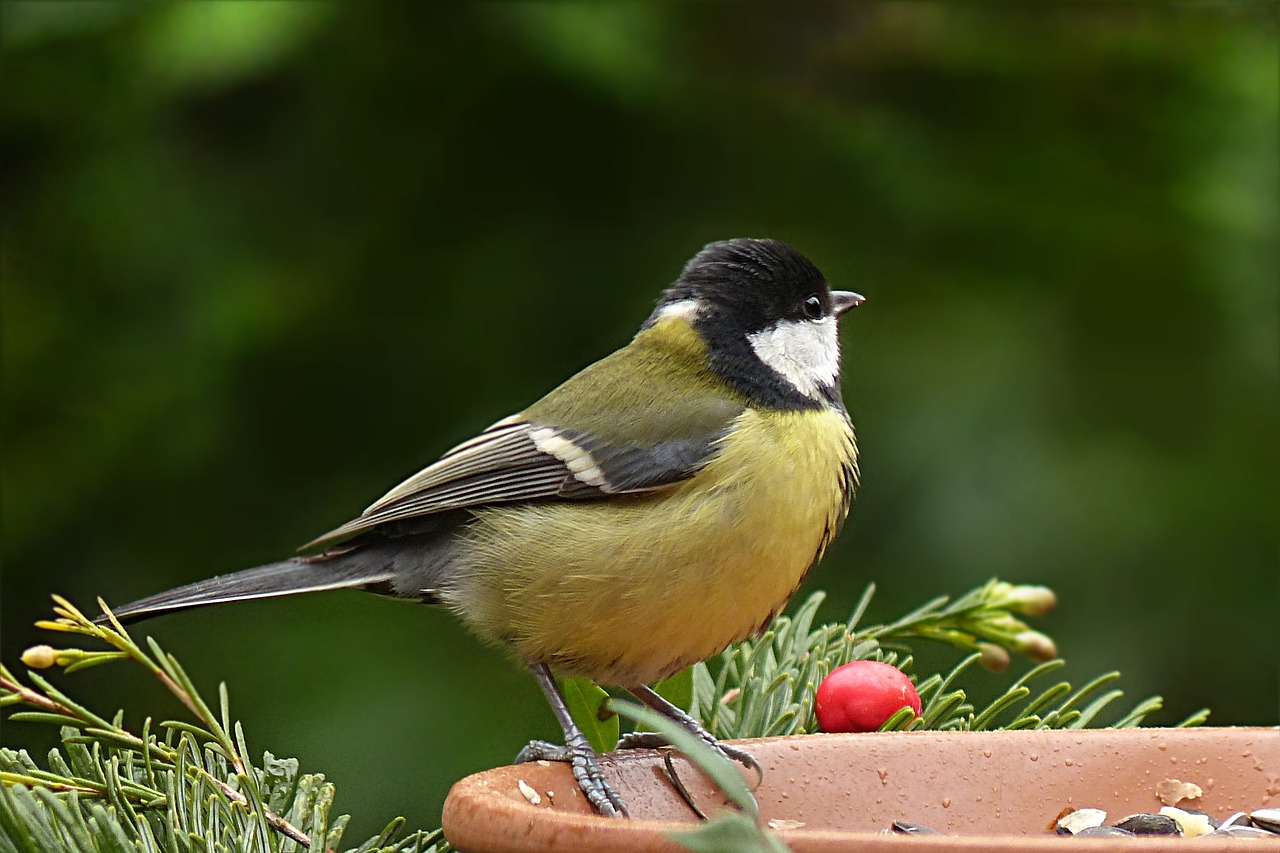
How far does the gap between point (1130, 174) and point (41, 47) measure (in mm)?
1732

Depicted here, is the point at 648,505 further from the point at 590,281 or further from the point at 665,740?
the point at 590,281

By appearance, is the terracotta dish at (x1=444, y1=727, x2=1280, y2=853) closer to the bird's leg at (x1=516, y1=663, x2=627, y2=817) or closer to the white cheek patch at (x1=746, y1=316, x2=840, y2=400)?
the bird's leg at (x1=516, y1=663, x2=627, y2=817)

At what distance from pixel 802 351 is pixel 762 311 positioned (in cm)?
8

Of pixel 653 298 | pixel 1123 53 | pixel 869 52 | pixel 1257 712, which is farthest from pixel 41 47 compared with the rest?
pixel 1257 712

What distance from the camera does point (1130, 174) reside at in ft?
7.98

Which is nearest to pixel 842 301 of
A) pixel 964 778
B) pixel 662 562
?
pixel 662 562

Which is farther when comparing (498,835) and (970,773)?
(970,773)

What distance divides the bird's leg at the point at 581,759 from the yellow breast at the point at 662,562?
0.36ft

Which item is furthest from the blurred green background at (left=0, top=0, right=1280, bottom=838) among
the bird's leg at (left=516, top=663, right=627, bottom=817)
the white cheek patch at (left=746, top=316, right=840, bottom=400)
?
the bird's leg at (left=516, top=663, right=627, bottom=817)

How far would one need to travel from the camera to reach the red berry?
1390 millimetres

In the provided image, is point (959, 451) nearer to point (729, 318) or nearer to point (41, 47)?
point (729, 318)

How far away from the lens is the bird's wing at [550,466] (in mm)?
1738

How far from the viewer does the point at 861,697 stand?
1.39 meters

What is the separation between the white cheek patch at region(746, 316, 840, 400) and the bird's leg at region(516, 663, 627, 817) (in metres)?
0.59
